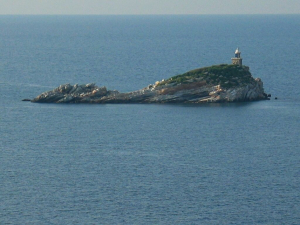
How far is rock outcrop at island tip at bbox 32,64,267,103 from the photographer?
124 metres

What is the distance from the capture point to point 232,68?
127250 millimetres

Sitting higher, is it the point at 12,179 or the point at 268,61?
the point at 268,61

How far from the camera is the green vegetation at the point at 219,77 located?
124 metres

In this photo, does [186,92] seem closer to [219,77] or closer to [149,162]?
[219,77]

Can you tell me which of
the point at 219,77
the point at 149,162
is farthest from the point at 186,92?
the point at 149,162

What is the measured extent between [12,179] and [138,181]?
13423 millimetres

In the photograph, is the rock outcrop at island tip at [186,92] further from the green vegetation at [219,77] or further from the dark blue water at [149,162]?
the dark blue water at [149,162]

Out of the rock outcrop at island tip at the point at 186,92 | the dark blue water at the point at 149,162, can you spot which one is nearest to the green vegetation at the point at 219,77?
the rock outcrop at island tip at the point at 186,92

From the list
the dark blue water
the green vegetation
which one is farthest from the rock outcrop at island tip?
the dark blue water

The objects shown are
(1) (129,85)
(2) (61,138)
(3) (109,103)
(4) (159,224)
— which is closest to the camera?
(4) (159,224)

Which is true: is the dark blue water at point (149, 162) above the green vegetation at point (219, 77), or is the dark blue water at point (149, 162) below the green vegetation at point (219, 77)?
below

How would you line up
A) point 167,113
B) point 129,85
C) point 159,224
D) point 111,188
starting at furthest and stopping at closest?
point 129,85 < point 167,113 < point 111,188 < point 159,224

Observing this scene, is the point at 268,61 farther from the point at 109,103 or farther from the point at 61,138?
the point at 61,138

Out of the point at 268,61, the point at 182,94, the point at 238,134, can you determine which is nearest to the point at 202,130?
the point at 238,134
